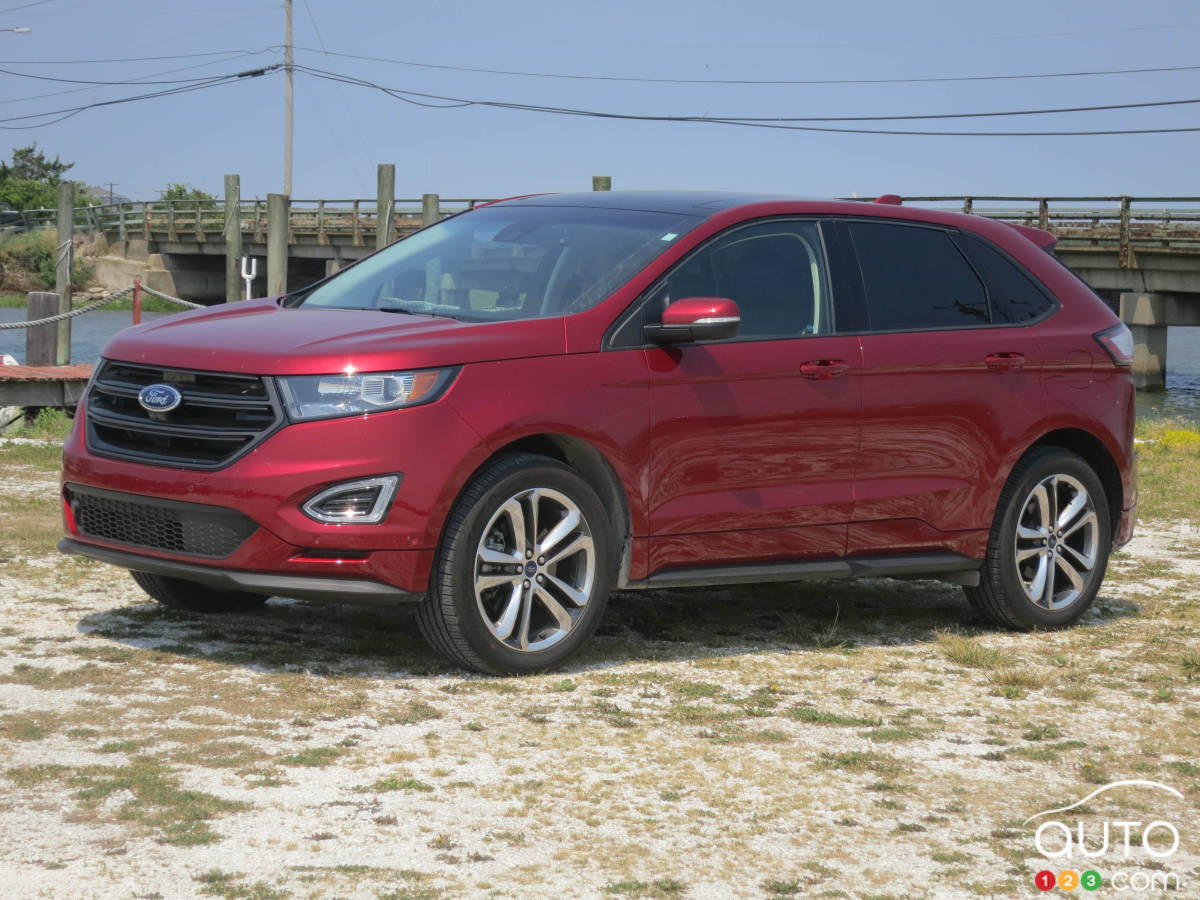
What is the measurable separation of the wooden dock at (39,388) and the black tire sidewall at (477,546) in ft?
40.0

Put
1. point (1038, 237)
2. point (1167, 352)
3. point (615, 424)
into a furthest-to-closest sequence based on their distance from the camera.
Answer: point (1167, 352), point (1038, 237), point (615, 424)

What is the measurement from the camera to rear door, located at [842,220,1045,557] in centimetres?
679

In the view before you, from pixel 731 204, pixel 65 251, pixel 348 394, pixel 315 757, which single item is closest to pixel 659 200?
pixel 731 204

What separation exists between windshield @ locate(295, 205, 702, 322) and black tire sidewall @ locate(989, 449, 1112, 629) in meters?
1.89

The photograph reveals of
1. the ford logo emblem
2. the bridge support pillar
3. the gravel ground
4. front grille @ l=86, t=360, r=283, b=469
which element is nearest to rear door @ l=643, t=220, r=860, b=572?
the gravel ground

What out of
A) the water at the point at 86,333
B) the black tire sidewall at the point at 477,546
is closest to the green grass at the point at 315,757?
the black tire sidewall at the point at 477,546

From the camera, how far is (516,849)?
13.7 ft

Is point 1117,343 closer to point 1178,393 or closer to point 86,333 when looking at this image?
point 1178,393

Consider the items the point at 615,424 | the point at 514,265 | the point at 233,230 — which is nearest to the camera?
the point at 615,424

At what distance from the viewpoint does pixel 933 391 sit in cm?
690

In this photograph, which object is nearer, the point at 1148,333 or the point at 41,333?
the point at 41,333

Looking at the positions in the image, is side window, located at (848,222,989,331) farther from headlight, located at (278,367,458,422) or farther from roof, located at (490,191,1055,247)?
headlight, located at (278,367,458,422)

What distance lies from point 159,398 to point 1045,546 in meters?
3.79

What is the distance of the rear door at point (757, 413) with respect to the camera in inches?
247
